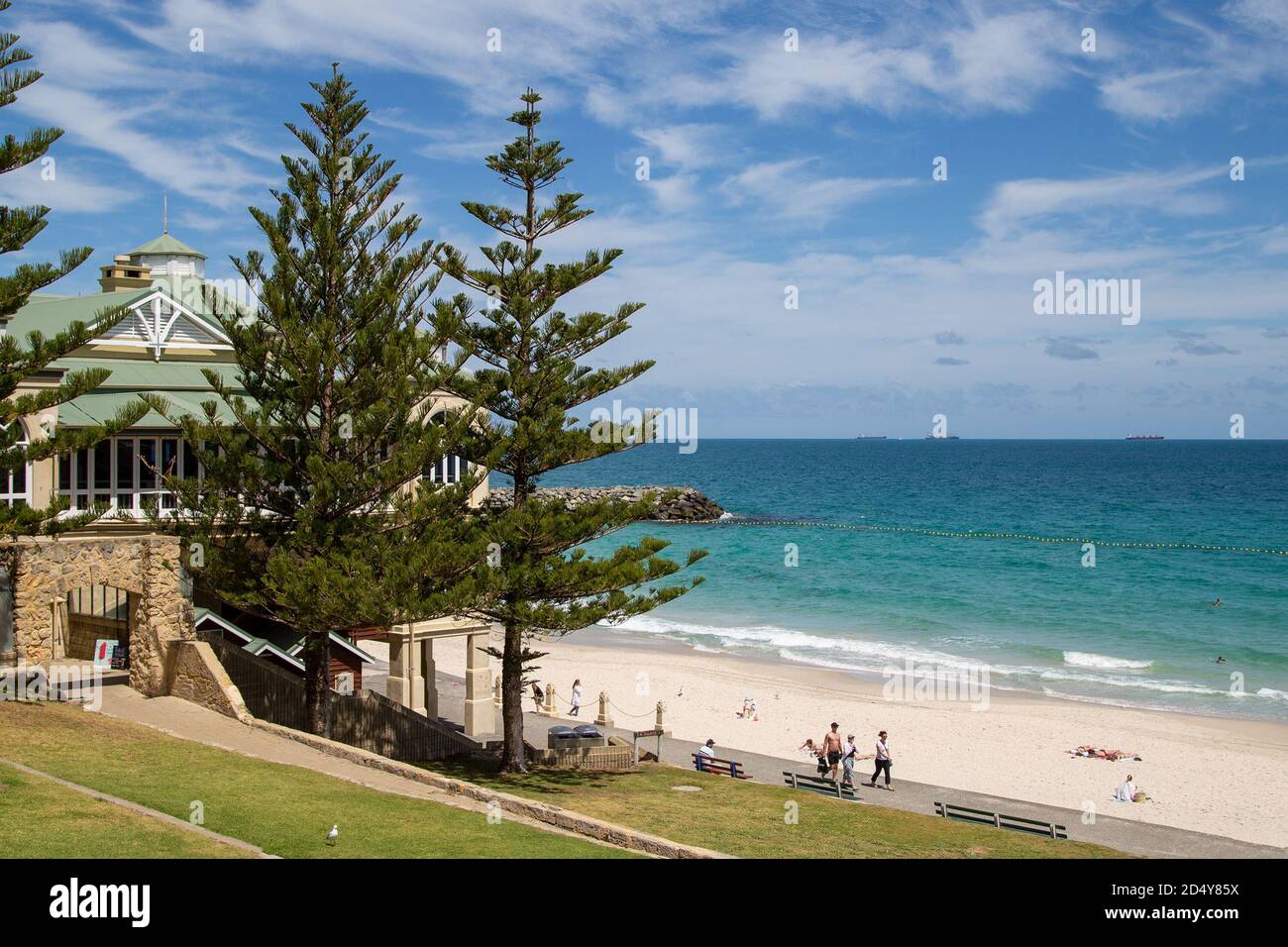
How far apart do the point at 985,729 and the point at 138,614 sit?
59.3 feet

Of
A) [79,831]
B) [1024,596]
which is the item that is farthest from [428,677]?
[1024,596]

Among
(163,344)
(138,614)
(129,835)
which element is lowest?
(129,835)

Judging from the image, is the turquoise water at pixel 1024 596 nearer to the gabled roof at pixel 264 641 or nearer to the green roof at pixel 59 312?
the gabled roof at pixel 264 641

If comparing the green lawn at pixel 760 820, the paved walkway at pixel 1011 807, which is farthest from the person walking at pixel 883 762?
the green lawn at pixel 760 820

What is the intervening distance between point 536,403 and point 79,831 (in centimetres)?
959

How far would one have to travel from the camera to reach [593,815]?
42.6 feet

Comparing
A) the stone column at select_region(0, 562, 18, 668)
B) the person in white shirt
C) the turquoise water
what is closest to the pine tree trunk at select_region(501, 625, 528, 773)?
the stone column at select_region(0, 562, 18, 668)

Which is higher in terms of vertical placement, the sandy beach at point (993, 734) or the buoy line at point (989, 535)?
the buoy line at point (989, 535)

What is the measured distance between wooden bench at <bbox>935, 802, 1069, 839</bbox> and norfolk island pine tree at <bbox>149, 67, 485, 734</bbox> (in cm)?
780

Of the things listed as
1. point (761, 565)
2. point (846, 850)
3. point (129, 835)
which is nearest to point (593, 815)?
point (846, 850)

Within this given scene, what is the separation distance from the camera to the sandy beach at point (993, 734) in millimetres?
19422

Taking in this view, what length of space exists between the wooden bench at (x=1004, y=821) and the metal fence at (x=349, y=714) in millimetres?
8015

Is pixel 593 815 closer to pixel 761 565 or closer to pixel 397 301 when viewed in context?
pixel 397 301

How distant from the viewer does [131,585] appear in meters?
15.4
